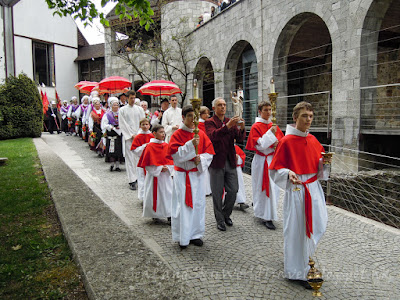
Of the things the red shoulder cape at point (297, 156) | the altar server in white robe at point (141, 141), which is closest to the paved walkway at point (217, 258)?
the altar server in white robe at point (141, 141)

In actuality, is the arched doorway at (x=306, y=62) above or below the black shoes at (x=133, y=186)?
above

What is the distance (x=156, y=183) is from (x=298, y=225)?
261cm

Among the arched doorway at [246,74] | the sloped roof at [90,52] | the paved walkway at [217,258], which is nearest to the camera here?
the paved walkway at [217,258]

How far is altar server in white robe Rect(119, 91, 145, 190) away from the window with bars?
69.1 feet

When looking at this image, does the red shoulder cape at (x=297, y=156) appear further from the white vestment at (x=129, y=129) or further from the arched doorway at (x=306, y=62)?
the arched doorway at (x=306, y=62)

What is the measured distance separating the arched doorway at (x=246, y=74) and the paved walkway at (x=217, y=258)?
9.66m

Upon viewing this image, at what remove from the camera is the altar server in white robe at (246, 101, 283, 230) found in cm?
533

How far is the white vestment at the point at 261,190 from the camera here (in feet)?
17.5

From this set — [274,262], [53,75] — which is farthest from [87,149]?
[53,75]

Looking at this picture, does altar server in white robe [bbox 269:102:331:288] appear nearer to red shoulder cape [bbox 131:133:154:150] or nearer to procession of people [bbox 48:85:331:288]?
procession of people [bbox 48:85:331:288]

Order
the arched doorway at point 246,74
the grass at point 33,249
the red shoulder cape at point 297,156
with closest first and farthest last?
the grass at point 33,249 < the red shoulder cape at point 297,156 < the arched doorway at point 246,74

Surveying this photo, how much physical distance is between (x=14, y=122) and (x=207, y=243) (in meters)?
15.1

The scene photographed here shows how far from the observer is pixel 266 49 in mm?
13156

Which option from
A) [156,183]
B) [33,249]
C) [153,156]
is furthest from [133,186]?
[33,249]
